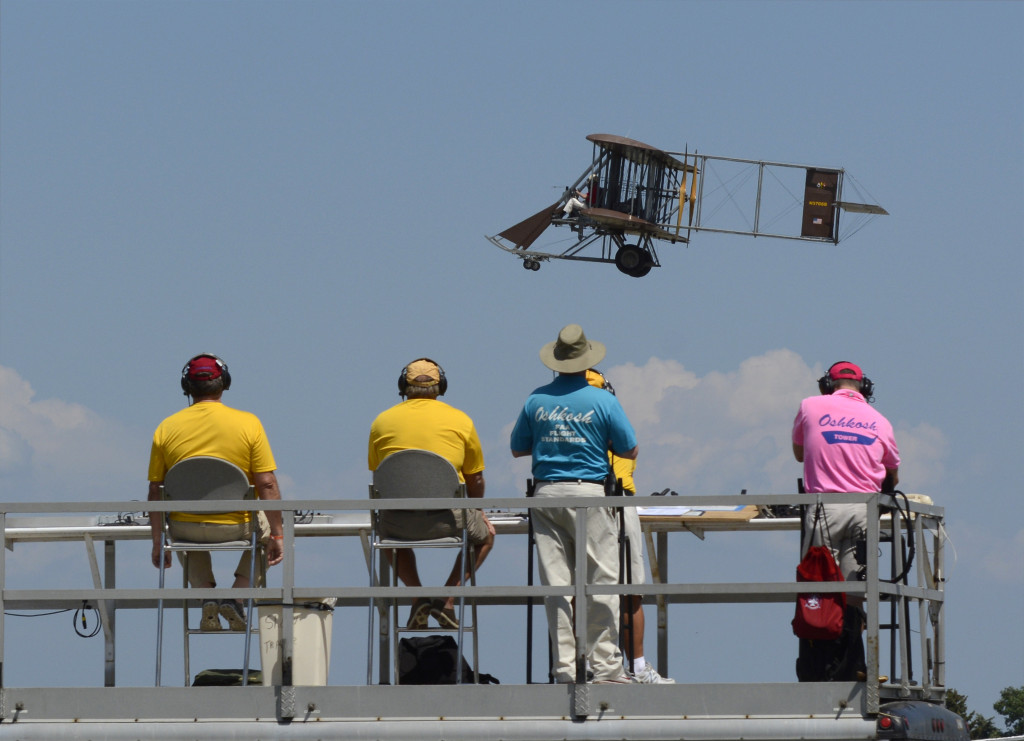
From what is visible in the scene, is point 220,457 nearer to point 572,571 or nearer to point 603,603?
point 572,571

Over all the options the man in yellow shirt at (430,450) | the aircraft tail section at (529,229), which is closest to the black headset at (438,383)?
the man in yellow shirt at (430,450)

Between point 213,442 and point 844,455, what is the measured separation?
3037 millimetres

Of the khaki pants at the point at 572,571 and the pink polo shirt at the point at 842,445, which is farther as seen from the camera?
the pink polo shirt at the point at 842,445

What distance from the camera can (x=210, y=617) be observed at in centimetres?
787

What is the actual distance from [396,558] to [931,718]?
2.59 m

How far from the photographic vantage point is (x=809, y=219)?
54688 mm

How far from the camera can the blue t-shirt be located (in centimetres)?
765

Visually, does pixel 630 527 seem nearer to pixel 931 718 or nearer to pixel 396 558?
pixel 396 558

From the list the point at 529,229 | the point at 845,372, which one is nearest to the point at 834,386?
the point at 845,372

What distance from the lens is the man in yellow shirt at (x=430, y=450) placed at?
7.76m

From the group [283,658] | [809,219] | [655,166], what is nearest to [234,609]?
[283,658]

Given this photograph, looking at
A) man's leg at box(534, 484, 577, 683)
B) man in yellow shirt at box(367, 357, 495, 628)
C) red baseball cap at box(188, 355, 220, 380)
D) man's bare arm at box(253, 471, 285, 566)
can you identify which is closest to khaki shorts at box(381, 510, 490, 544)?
man in yellow shirt at box(367, 357, 495, 628)

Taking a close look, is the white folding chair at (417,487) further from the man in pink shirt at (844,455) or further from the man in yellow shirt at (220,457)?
the man in pink shirt at (844,455)

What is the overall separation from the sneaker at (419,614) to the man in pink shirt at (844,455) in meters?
1.83
